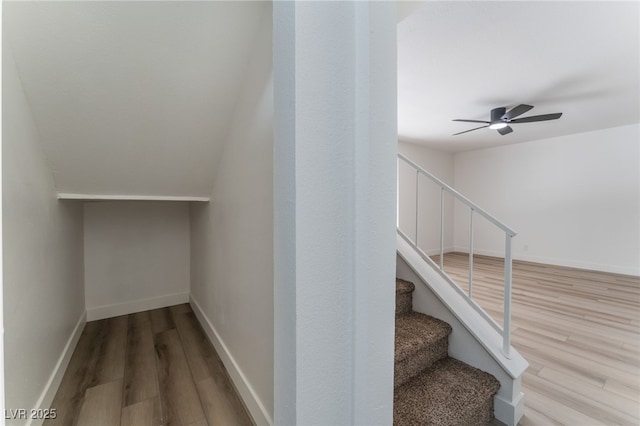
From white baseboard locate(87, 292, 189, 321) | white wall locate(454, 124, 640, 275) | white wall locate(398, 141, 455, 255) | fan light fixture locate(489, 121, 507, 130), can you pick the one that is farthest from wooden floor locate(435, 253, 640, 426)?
white baseboard locate(87, 292, 189, 321)

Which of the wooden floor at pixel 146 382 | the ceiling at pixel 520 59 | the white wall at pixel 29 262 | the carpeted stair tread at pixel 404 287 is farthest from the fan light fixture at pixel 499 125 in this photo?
the white wall at pixel 29 262

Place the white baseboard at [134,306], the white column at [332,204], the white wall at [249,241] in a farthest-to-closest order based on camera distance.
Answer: the white baseboard at [134,306], the white wall at [249,241], the white column at [332,204]

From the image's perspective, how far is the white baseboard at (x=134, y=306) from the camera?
93.7 inches

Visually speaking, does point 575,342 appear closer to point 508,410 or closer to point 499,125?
point 508,410

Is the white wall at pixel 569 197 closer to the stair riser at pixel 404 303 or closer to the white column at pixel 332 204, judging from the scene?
the stair riser at pixel 404 303

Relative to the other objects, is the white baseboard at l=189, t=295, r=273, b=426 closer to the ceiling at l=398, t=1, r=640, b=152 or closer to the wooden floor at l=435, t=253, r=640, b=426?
the wooden floor at l=435, t=253, r=640, b=426

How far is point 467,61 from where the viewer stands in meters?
2.22

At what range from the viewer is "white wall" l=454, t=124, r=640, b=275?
4004mm

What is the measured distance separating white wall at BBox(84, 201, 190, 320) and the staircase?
92.8 inches

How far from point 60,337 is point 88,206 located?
4.17 feet

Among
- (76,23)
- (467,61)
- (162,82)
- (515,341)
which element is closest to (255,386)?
(162,82)

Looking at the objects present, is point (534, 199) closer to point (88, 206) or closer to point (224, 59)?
point (224, 59)

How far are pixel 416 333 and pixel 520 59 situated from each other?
7.88 ft

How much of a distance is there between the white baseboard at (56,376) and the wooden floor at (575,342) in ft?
7.88
